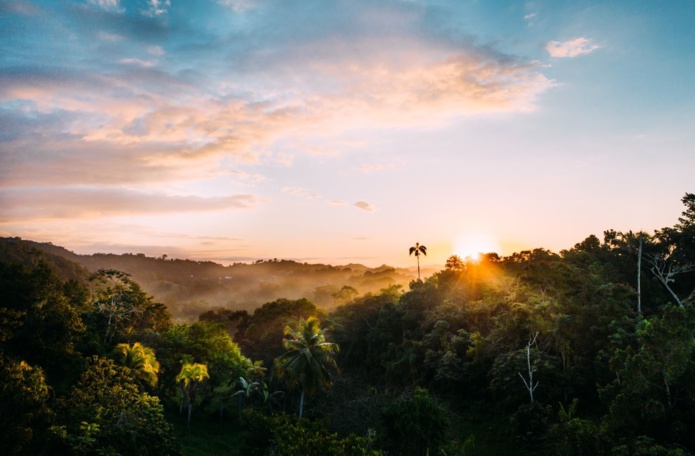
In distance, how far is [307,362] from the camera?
3095 cm

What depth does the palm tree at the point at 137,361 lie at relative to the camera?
33.3 m

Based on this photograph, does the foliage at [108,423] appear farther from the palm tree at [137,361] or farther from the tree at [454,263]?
the tree at [454,263]

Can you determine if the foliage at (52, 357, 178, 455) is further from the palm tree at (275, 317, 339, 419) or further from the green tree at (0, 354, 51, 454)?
the palm tree at (275, 317, 339, 419)

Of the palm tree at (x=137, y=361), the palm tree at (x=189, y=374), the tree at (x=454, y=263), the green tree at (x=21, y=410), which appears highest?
the tree at (x=454, y=263)

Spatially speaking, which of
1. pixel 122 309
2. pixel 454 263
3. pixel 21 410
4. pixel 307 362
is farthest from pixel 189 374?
pixel 454 263

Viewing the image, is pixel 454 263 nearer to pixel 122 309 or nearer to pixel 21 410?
pixel 122 309

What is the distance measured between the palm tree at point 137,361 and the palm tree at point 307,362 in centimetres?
1138

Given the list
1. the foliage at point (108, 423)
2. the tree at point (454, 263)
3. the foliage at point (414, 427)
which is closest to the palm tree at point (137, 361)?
the foliage at point (108, 423)

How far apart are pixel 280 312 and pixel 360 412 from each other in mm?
35474

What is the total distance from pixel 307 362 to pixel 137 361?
1477cm

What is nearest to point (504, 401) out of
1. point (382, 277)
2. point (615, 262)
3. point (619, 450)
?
point (619, 450)

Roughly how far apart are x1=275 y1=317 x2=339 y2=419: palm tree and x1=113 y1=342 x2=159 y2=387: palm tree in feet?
37.3

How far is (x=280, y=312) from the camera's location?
62812mm

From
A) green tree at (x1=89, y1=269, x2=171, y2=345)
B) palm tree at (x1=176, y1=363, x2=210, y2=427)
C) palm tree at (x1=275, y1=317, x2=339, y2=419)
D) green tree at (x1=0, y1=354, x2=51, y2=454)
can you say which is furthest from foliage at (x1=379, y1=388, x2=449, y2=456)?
green tree at (x1=89, y1=269, x2=171, y2=345)
